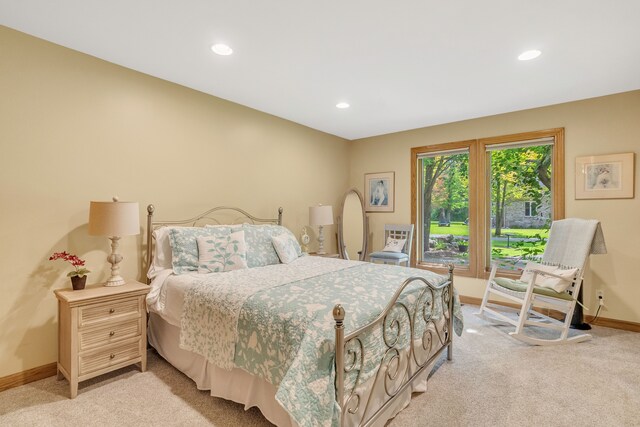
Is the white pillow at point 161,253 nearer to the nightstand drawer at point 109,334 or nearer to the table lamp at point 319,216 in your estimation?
the nightstand drawer at point 109,334

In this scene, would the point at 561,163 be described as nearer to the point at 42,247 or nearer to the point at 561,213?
the point at 561,213

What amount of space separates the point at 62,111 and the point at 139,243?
1.22 metres

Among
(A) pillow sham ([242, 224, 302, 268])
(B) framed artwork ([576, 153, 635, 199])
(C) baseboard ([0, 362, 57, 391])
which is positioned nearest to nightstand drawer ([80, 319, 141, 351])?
(C) baseboard ([0, 362, 57, 391])

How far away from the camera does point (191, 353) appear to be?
7.73 feet

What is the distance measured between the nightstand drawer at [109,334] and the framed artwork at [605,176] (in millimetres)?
4695

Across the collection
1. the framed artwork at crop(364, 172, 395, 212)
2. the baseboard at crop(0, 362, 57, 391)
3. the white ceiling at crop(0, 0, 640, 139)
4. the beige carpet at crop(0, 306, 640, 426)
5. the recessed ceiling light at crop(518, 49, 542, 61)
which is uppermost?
the white ceiling at crop(0, 0, 640, 139)

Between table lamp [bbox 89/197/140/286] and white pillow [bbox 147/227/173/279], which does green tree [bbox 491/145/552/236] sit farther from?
table lamp [bbox 89/197/140/286]

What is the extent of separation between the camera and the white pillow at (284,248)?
3.26 meters

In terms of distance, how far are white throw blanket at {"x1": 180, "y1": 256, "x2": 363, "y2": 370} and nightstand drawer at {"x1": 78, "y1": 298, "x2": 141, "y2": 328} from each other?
0.47 meters

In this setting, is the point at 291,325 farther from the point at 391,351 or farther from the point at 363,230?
the point at 363,230

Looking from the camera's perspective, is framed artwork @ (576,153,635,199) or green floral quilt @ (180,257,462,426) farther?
framed artwork @ (576,153,635,199)

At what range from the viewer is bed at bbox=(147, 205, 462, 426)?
149 centimetres

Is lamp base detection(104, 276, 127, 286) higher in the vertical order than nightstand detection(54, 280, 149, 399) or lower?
higher

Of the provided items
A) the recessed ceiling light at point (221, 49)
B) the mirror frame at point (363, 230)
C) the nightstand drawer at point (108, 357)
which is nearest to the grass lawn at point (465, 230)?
the mirror frame at point (363, 230)
